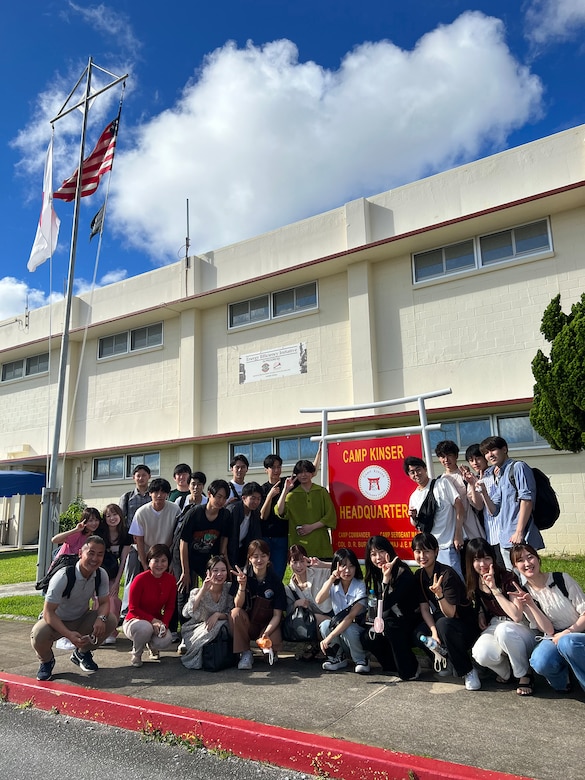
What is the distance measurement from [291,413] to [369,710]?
1082 cm

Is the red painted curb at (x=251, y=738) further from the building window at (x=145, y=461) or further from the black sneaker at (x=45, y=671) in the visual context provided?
the building window at (x=145, y=461)

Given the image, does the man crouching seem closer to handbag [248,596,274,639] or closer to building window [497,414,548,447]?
handbag [248,596,274,639]

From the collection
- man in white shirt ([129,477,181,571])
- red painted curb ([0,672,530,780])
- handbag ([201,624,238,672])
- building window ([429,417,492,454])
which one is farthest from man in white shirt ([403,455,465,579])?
building window ([429,417,492,454])

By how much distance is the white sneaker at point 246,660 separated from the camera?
217 inches

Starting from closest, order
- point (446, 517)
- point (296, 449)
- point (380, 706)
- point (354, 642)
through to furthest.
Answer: point (380, 706) → point (354, 642) → point (446, 517) → point (296, 449)

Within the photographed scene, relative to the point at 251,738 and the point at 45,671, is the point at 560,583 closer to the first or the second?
the point at 251,738

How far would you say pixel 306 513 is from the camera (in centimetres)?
659

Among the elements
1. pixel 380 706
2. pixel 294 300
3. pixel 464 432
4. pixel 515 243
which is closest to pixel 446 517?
pixel 380 706

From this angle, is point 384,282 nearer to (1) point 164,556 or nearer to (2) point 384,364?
(2) point 384,364

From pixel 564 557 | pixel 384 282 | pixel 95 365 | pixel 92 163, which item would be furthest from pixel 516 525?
pixel 95 365

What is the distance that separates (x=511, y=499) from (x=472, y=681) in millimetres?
1647

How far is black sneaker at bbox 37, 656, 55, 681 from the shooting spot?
17.5 feet

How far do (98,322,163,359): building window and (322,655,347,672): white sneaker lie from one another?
13.6m

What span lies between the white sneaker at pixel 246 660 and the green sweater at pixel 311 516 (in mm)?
1246
